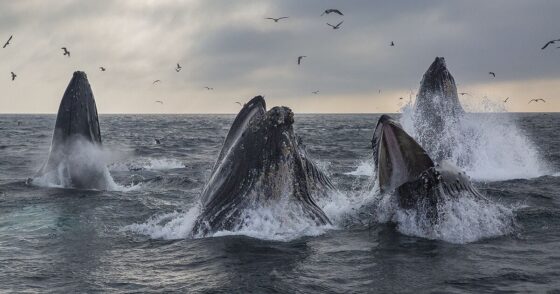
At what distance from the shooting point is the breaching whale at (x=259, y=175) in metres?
8.19

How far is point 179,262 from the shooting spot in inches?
315

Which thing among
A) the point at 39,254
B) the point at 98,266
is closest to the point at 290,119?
the point at 98,266

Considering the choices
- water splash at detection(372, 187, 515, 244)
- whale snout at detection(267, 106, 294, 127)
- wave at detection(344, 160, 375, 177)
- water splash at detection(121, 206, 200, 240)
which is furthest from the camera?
wave at detection(344, 160, 375, 177)

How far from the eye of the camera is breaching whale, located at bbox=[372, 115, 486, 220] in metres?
8.65

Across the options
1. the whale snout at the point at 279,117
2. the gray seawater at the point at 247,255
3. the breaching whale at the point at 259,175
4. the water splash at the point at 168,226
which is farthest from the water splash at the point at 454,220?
the water splash at the point at 168,226

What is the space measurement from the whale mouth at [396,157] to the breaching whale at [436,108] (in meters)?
6.33

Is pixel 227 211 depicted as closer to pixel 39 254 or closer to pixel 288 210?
pixel 288 210

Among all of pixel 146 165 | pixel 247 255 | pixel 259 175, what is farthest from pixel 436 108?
pixel 146 165

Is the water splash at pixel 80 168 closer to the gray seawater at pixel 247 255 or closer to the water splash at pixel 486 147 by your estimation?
the gray seawater at pixel 247 255

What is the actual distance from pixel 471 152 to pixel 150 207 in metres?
9.38

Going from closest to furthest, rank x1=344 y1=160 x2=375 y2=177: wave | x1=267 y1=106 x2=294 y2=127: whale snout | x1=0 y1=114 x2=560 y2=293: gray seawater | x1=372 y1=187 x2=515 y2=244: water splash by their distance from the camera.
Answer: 1. x1=0 y1=114 x2=560 y2=293: gray seawater
2. x1=267 y1=106 x2=294 y2=127: whale snout
3. x1=372 y1=187 x2=515 y2=244: water splash
4. x1=344 y1=160 x2=375 y2=177: wave

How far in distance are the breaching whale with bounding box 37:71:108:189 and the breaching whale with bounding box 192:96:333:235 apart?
5557 mm

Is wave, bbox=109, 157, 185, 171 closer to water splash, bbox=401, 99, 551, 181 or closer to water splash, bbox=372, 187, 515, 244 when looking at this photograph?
water splash, bbox=401, 99, 551, 181

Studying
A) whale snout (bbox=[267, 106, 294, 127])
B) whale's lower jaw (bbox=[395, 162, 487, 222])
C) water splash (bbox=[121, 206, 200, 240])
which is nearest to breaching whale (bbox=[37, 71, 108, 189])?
water splash (bbox=[121, 206, 200, 240])
